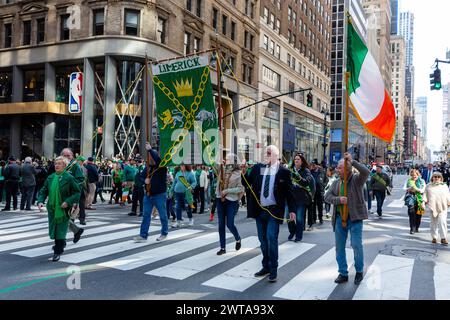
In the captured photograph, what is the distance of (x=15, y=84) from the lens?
3152 centimetres

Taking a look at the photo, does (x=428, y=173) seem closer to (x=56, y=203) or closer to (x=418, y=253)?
(x=418, y=253)

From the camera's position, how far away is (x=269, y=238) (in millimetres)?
6035

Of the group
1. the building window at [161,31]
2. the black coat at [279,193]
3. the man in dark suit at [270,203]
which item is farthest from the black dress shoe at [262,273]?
the building window at [161,31]

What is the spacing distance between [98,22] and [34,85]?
7.94 m

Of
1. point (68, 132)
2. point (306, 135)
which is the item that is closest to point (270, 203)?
point (68, 132)

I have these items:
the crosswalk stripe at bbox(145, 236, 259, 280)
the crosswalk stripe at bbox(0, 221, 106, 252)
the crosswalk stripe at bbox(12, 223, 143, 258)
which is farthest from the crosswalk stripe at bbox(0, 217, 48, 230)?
the crosswalk stripe at bbox(145, 236, 259, 280)

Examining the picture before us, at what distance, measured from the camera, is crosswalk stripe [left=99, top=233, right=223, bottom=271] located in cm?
674

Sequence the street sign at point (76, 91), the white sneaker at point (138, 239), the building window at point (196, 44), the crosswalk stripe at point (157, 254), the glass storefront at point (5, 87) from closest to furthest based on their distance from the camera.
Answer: the crosswalk stripe at point (157, 254)
the white sneaker at point (138, 239)
the street sign at point (76, 91)
the glass storefront at point (5, 87)
the building window at point (196, 44)

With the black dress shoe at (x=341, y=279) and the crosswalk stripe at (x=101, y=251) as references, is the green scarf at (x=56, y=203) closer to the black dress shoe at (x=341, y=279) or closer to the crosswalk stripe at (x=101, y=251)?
the crosswalk stripe at (x=101, y=251)

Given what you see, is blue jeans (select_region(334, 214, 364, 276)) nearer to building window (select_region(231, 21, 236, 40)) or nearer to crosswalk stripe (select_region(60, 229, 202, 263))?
crosswalk stripe (select_region(60, 229, 202, 263))

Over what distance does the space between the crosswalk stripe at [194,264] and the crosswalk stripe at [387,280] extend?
240cm

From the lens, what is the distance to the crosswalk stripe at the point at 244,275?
5703 mm

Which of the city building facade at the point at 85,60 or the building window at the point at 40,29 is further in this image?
the building window at the point at 40,29
